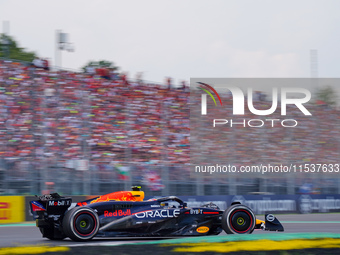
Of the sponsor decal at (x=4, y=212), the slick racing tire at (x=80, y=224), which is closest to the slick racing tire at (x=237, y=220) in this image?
the slick racing tire at (x=80, y=224)

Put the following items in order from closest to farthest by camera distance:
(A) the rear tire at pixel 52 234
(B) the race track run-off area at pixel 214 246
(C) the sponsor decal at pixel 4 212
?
(B) the race track run-off area at pixel 214 246 → (A) the rear tire at pixel 52 234 → (C) the sponsor decal at pixel 4 212

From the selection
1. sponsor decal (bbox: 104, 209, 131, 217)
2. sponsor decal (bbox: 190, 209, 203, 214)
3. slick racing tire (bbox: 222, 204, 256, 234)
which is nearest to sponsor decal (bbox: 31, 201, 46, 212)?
sponsor decal (bbox: 104, 209, 131, 217)

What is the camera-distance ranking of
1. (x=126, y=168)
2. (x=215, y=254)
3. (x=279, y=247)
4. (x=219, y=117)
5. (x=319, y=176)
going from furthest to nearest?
(x=219, y=117) < (x=319, y=176) < (x=126, y=168) < (x=279, y=247) < (x=215, y=254)

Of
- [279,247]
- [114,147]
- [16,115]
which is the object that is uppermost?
[16,115]

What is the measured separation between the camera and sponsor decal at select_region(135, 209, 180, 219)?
9.54 m

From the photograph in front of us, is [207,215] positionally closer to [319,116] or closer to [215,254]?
[215,254]

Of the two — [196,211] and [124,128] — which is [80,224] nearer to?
[196,211]

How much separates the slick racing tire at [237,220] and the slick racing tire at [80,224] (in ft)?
8.00

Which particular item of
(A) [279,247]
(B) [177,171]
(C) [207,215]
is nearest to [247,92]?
(B) [177,171]

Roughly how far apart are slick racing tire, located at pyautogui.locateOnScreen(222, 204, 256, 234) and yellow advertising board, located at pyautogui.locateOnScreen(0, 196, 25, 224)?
24.9 feet

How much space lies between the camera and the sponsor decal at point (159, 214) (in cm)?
954

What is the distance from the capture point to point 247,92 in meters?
24.7

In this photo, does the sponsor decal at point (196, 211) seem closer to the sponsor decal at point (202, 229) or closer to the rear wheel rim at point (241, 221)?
the sponsor decal at point (202, 229)

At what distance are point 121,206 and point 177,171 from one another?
845cm
